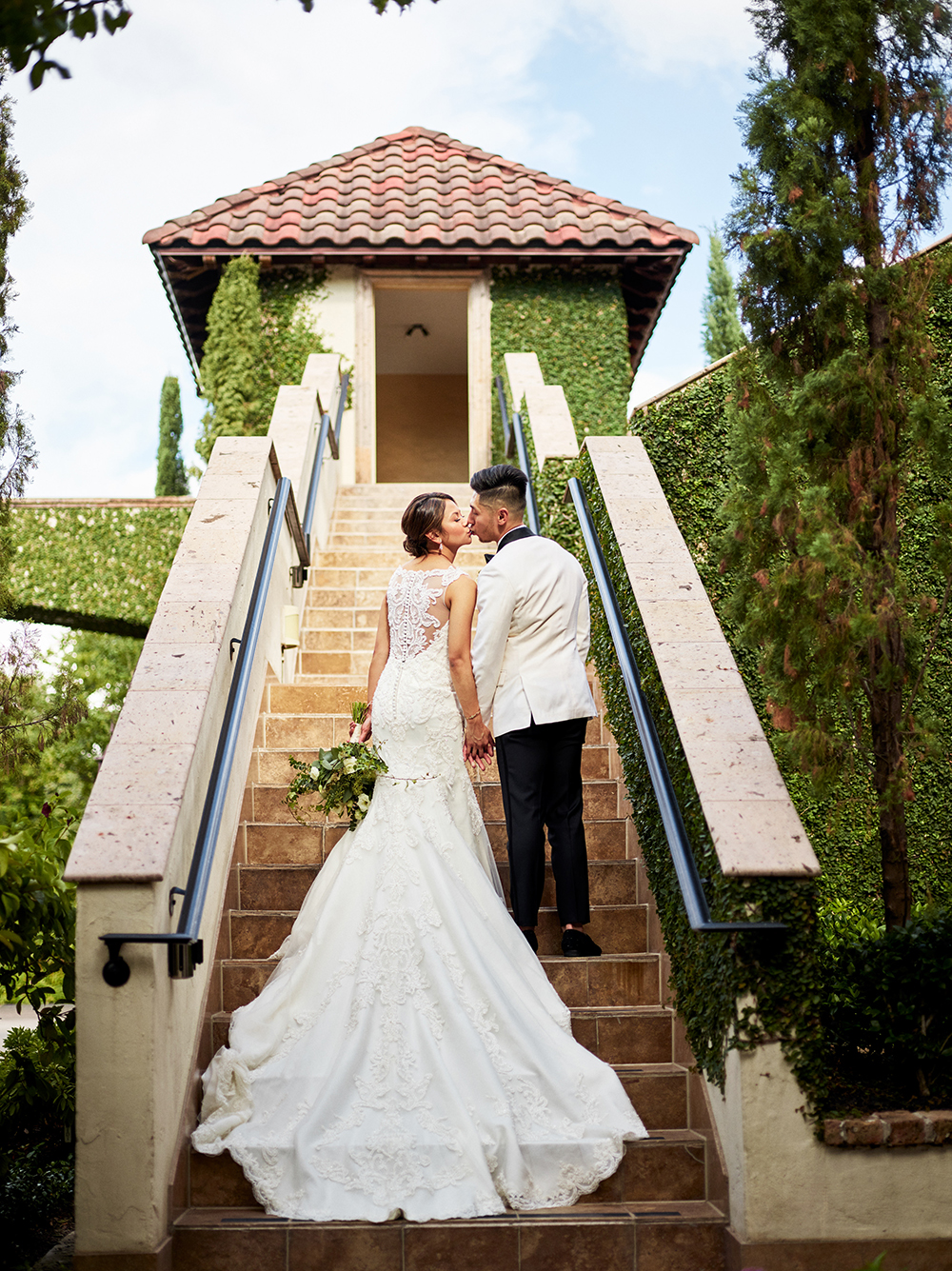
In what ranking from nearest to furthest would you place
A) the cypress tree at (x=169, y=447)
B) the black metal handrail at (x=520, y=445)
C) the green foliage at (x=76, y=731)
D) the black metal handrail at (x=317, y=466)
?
the green foliage at (x=76, y=731) → the black metal handrail at (x=520, y=445) → the black metal handrail at (x=317, y=466) → the cypress tree at (x=169, y=447)

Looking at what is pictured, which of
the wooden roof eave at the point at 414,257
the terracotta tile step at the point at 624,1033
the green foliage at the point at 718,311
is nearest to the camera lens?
the terracotta tile step at the point at 624,1033

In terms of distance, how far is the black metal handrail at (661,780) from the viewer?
368 cm

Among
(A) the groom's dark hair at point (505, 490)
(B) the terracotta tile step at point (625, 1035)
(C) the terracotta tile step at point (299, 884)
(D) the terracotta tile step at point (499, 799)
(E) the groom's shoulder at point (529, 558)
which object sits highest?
(A) the groom's dark hair at point (505, 490)

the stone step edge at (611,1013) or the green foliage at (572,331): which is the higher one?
the green foliage at (572,331)

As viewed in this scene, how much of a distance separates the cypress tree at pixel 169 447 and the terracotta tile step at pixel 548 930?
67.2ft

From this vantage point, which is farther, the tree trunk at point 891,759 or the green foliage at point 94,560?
the green foliage at point 94,560

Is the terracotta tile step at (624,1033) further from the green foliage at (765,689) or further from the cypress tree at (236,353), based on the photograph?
the cypress tree at (236,353)

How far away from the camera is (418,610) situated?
4898mm

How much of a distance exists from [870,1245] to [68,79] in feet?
13.2

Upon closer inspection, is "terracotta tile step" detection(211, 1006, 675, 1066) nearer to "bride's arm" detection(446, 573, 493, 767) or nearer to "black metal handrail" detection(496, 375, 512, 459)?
"bride's arm" detection(446, 573, 493, 767)

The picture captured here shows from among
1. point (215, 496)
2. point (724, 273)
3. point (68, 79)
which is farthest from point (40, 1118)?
point (724, 273)

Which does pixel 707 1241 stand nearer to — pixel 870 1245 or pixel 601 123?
pixel 870 1245

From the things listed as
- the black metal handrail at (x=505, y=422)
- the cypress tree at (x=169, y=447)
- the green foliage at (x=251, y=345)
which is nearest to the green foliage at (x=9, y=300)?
the black metal handrail at (x=505, y=422)

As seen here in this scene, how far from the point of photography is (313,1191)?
11.9 ft
